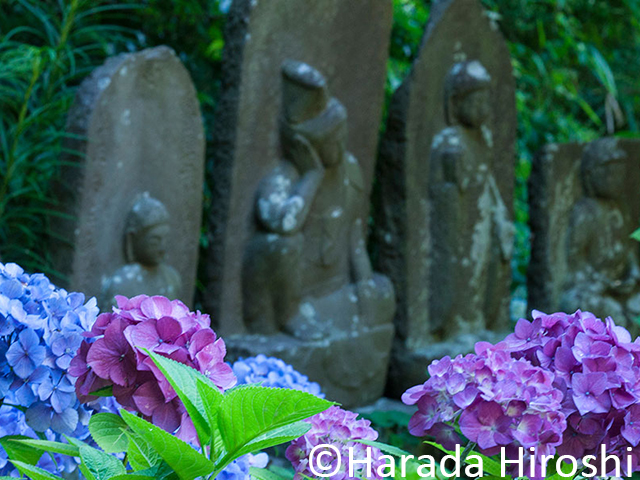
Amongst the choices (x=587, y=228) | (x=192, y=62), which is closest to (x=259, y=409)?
(x=192, y=62)

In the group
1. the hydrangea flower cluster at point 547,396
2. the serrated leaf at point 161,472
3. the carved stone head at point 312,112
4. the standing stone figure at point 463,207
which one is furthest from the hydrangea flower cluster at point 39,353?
the standing stone figure at point 463,207

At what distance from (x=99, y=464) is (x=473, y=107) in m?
2.83

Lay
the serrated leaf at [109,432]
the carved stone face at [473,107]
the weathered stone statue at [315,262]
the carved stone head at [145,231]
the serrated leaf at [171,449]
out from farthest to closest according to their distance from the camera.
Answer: the carved stone face at [473,107], the weathered stone statue at [315,262], the carved stone head at [145,231], the serrated leaf at [109,432], the serrated leaf at [171,449]

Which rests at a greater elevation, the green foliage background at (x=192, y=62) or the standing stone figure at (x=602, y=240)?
the green foliage background at (x=192, y=62)

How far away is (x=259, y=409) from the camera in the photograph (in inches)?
23.9

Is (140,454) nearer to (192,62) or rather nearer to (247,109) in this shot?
(247,109)

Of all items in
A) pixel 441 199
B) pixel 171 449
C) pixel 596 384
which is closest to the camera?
pixel 171 449

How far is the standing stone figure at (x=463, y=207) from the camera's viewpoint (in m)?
3.26

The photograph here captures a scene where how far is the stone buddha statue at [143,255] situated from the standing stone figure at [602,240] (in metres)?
1.99

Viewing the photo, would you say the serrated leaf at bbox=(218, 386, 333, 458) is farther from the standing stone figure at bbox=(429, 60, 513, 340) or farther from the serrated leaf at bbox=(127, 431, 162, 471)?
the standing stone figure at bbox=(429, 60, 513, 340)

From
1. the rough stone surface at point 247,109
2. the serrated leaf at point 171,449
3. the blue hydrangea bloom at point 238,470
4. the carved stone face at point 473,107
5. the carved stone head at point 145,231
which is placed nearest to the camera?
the serrated leaf at point 171,449

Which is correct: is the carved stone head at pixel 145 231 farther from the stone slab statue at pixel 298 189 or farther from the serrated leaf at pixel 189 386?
the serrated leaf at pixel 189 386

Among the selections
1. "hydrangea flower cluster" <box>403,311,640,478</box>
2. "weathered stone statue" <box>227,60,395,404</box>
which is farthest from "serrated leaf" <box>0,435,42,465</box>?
"weathered stone statue" <box>227,60,395,404</box>

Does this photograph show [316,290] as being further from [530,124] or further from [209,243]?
[530,124]
